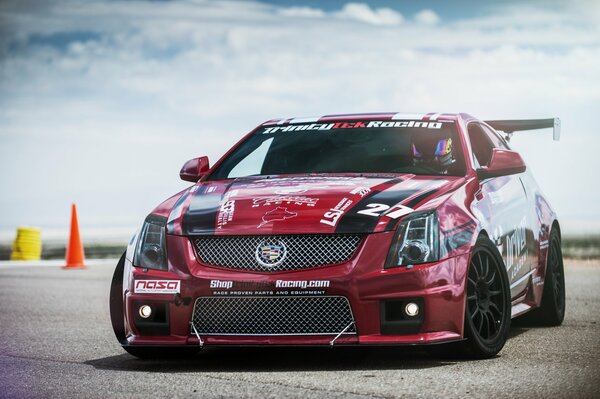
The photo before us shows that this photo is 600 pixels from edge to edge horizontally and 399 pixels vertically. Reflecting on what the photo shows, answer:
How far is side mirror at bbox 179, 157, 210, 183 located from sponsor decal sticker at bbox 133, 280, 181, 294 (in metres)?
1.46

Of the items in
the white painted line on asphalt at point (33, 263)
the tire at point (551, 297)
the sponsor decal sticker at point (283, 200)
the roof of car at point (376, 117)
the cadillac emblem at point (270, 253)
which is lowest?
the white painted line on asphalt at point (33, 263)

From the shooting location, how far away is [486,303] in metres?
7.38

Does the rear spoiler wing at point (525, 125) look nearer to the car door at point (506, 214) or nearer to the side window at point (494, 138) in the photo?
the side window at point (494, 138)

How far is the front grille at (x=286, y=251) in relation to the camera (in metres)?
6.79

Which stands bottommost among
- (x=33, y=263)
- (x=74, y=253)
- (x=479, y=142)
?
(x=33, y=263)

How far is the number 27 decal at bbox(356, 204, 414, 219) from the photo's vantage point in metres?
6.86

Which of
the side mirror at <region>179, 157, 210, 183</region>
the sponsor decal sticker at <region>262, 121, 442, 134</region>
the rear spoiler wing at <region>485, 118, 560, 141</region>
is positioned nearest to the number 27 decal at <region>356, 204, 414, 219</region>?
the sponsor decal sticker at <region>262, 121, 442, 134</region>

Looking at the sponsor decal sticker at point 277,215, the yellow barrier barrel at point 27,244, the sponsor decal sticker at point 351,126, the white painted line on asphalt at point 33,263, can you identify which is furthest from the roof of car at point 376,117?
the yellow barrier barrel at point 27,244

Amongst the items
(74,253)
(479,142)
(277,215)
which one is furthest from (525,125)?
(74,253)

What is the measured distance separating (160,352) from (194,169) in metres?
1.46

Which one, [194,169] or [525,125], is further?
[525,125]

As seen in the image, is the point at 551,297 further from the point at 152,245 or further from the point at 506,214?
the point at 152,245

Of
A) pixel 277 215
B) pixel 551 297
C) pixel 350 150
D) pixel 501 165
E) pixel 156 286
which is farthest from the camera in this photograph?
pixel 551 297

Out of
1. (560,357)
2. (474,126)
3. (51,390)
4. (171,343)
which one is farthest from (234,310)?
(474,126)
